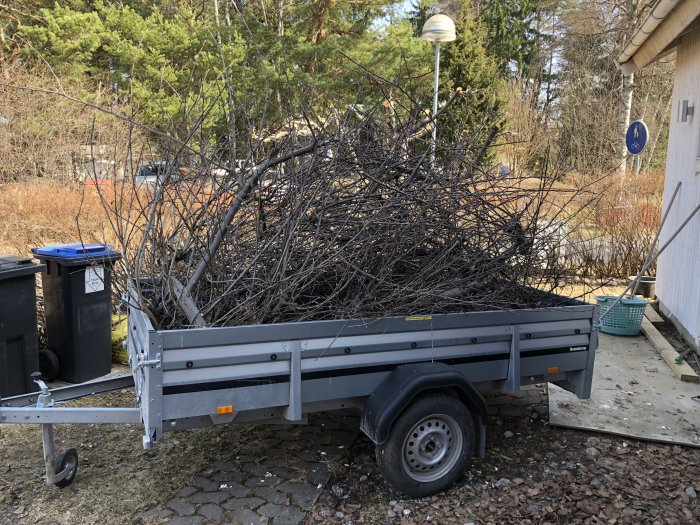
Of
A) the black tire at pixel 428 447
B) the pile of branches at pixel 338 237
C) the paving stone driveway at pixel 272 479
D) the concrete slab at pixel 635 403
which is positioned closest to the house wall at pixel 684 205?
the concrete slab at pixel 635 403

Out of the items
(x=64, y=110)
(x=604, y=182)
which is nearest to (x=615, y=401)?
(x=604, y=182)

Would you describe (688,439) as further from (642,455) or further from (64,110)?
(64,110)

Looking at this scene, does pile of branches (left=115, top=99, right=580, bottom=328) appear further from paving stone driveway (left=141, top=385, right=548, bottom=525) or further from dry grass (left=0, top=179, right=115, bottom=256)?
dry grass (left=0, top=179, right=115, bottom=256)

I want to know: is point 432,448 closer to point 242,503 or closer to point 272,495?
point 272,495

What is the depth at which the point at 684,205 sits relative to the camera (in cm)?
719

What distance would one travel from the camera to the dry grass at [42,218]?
8.74m

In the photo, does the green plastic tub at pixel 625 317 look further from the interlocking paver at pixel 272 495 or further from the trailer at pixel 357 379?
the interlocking paver at pixel 272 495

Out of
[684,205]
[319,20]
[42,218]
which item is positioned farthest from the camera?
[319,20]

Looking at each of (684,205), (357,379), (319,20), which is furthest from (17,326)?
(319,20)

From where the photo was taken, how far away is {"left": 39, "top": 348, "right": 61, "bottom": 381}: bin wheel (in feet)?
17.1

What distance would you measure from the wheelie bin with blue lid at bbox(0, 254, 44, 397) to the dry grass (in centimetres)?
390

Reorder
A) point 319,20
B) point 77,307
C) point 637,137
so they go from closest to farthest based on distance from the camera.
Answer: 1. point 77,307
2. point 637,137
3. point 319,20

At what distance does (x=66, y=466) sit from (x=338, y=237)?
84.3 inches

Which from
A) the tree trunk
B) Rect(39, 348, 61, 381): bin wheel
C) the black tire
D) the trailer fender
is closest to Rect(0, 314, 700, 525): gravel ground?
the black tire
